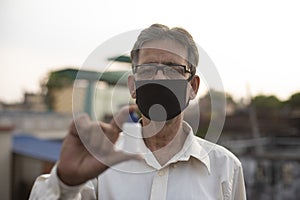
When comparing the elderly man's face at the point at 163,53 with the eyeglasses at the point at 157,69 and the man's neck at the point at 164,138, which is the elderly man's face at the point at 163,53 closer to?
the eyeglasses at the point at 157,69

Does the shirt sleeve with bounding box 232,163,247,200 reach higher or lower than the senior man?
lower

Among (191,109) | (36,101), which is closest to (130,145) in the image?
(191,109)

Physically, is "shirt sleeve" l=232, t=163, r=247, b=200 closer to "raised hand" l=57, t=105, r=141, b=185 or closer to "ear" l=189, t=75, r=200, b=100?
"ear" l=189, t=75, r=200, b=100

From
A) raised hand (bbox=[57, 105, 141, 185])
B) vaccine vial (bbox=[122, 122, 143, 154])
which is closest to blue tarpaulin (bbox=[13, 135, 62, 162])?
vaccine vial (bbox=[122, 122, 143, 154])

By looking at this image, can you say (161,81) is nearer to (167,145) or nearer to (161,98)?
(161,98)

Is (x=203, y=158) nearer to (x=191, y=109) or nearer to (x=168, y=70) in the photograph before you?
(x=191, y=109)

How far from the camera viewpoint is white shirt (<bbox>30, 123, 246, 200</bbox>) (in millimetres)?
943

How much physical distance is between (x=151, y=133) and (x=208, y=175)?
19cm

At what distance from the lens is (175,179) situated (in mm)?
967

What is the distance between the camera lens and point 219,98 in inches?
38.9

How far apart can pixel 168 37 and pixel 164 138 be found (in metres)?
0.28

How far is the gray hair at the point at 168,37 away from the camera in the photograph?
95 centimetres

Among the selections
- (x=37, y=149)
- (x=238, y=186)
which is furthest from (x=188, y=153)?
(x=37, y=149)

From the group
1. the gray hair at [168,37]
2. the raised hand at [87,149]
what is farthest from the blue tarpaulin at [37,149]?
the raised hand at [87,149]
